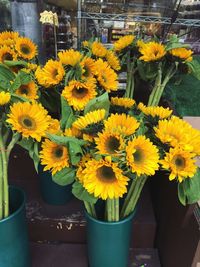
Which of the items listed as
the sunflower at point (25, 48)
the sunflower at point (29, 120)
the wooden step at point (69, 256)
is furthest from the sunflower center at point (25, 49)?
the wooden step at point (69, 256)

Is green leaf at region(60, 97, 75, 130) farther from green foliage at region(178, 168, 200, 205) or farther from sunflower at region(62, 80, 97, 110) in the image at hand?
green foliage at region(178, 168, 200, 205)

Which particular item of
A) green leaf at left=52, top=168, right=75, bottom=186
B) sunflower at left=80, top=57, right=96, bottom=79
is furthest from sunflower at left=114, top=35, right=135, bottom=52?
green leaf at left=52, top=168, right=75, bottom=186

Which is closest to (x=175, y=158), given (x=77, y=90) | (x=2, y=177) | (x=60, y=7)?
(x=77, y=90)

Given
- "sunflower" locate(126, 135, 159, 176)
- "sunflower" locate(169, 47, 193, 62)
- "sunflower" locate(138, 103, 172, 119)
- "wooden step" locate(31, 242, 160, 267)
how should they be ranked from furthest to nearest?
1. "wooden step" locate(31, 242, 160, 267)
2. "sunflower" locate(169, 47, 193, 62)
3. "sunflower" locate(138, 103, 172, 119)
4. "sunflower" locate(126, 135, 159, 176)

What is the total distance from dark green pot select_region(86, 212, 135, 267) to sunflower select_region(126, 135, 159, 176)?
0.71 ft

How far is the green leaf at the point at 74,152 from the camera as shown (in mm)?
475

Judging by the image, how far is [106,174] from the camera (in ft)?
1.48

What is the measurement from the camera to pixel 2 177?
579 millimetres

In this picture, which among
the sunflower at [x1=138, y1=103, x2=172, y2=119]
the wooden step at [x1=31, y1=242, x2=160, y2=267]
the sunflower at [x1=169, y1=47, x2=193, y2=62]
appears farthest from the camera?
the wooden step at [x1=31, y1=242, x2=160, y2=267]

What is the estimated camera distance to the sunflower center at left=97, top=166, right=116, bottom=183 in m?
0.45

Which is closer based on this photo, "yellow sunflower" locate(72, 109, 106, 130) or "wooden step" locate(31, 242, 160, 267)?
"yellow sunflower" locate(72, 109, 106, 130)

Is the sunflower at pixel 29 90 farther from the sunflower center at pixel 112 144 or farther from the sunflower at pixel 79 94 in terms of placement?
the sunflower center at pixel 112 144

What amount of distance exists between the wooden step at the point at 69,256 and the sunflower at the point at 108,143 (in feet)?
1.58

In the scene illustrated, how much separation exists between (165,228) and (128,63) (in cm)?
46
